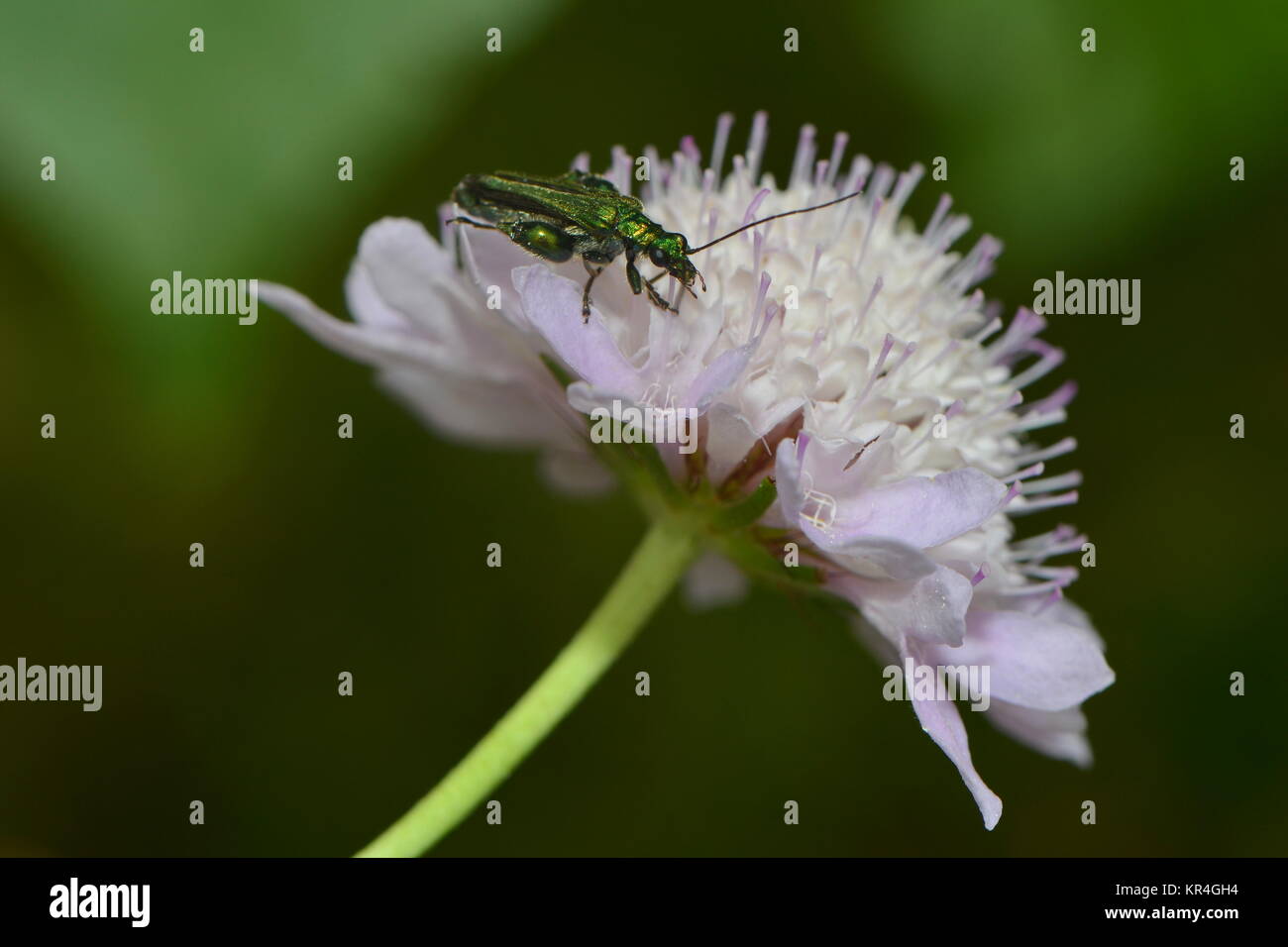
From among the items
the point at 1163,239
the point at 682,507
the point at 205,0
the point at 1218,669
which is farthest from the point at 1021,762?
the point at 205,0

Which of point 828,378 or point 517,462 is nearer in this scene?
point 828,378

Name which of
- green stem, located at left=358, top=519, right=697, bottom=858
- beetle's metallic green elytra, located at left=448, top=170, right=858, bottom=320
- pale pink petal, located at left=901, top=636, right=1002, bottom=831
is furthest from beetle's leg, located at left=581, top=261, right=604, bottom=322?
pale pink petal, located at left=901, top=636, right=1002, bottom=831

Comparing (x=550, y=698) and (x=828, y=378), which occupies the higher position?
(x=828, y=378)

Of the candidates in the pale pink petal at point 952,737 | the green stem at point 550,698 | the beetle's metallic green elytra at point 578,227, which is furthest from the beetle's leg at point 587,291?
the pale pink petal at point 952,737

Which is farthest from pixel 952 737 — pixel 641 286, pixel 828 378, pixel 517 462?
pixel 517 462

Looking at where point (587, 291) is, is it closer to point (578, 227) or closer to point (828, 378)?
point (578, 227)

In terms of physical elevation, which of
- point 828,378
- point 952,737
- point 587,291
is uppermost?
point 587,291

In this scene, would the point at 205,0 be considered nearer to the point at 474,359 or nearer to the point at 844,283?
the point at 474,359
